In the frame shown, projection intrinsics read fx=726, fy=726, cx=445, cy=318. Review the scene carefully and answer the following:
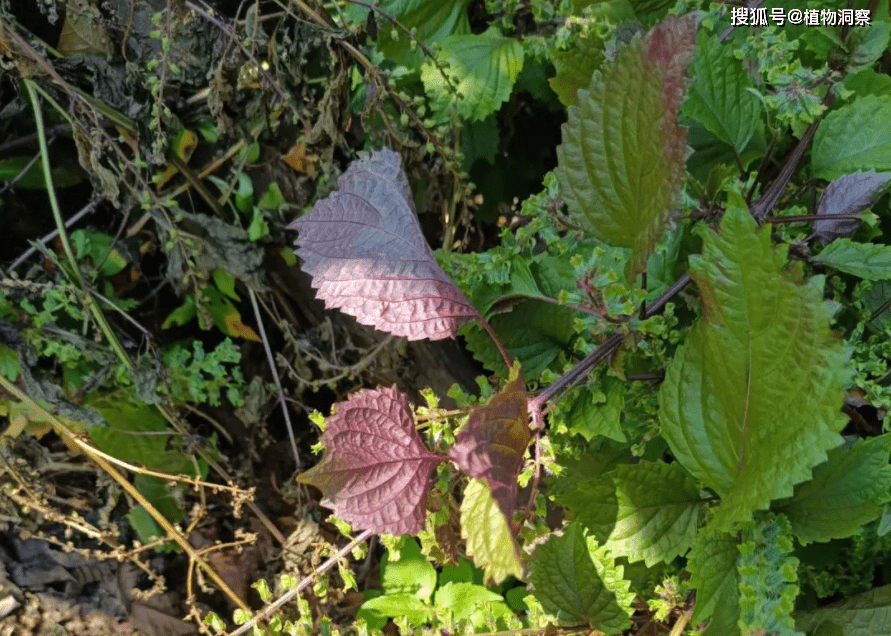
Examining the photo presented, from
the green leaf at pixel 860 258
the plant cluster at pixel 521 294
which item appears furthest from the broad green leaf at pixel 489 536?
the green leaf at pixel 860 258

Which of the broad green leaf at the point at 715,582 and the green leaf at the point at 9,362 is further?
the green leaf at the point at 9,362

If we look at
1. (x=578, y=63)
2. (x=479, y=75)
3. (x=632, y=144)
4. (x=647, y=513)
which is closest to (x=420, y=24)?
(x=479, y=75)

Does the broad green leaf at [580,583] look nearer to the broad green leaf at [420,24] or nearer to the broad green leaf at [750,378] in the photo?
the broad green leaf at [750,378]

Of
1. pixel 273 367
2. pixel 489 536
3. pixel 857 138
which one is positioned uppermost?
pixel 857 138

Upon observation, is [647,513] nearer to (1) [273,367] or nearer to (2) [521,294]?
(2) [521,294]

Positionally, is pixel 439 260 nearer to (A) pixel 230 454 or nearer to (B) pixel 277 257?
(B) pixel 277 257

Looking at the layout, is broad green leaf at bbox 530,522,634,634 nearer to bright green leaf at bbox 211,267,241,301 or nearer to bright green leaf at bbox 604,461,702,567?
bright green leaf at bbox 604,461,702,567

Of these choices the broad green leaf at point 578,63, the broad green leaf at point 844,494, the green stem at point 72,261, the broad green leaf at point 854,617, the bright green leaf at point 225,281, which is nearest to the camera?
the broad green leaf at point 844,494
